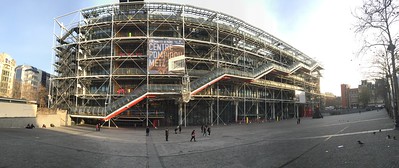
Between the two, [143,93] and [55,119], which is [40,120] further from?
[143,93]

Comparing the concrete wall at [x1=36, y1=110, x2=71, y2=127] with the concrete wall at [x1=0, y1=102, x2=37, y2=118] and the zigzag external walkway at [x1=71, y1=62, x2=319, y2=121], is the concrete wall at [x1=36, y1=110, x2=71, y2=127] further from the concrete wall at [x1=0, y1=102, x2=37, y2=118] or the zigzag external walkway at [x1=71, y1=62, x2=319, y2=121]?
the zigzag external walkway at [x1=71, y1=62, x2=319, y2=121]

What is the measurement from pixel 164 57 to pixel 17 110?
16.7 m

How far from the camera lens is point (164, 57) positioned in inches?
1153

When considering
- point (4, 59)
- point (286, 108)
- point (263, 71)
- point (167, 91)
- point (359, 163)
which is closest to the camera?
point (359, 163)

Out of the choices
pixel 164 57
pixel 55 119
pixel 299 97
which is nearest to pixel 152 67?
pixel 164 57

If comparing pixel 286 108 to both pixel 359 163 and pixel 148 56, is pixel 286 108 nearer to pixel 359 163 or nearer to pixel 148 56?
pixel 148 56

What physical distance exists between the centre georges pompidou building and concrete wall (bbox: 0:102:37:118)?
15.9ft

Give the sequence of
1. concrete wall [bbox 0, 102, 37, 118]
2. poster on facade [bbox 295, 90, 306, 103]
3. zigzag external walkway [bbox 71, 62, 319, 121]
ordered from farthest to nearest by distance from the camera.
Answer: poster on facade [bbox 295, 90, 306, 103] → zigzag external walkway [bbox 71, 62, 319, 121] → concrete wall [bbox 0, 102, 37, 118]

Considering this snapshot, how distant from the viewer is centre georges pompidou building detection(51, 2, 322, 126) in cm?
2882

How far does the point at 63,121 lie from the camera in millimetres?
28703

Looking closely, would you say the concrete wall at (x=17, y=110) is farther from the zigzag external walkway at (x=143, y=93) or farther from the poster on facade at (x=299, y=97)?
the poster on facade at (x=299, y=97)

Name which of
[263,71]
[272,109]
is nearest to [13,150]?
[263,71]

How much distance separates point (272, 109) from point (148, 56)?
90.2 feet

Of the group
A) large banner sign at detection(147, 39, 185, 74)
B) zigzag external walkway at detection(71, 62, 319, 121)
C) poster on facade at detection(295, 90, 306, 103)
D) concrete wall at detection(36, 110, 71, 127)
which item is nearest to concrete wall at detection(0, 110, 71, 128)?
concrete wall at detection(36, 110, 71, 127)
